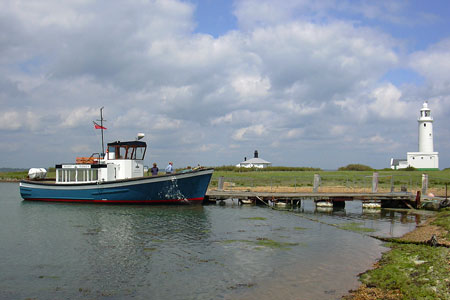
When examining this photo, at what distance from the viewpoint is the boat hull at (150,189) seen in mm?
30922

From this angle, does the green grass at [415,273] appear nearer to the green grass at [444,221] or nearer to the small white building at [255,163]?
the green grass at [444,221]

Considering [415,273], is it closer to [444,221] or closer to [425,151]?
[444,221]

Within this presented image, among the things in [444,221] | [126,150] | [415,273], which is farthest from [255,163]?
[415,273]

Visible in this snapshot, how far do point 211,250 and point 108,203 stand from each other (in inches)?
721

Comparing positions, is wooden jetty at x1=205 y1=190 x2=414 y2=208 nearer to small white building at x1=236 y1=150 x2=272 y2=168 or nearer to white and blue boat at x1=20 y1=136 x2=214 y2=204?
white and blue boat at x1=20 y1=136 x2=214 y2=204

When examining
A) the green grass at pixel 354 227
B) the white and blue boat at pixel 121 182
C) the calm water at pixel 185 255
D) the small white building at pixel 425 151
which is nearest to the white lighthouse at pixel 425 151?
the small white building at pixel 425 151

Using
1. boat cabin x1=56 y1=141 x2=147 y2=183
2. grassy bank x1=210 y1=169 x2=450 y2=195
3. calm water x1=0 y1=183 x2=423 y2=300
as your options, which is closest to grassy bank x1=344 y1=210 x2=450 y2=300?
calm water x1=0 y1=183 x2=423 y2=300

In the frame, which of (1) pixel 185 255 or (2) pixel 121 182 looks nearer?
(1) pixel 185 255

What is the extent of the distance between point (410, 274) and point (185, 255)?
803cm

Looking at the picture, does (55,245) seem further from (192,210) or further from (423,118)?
(423,118)

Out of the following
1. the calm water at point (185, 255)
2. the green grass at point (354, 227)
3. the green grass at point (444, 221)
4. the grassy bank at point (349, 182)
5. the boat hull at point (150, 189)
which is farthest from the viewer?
the grassy bank at point (349, 182)

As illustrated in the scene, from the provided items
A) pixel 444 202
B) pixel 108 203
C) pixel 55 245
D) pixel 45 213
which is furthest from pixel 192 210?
pixel 444 202

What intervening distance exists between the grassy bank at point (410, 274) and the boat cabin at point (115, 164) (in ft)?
73.0

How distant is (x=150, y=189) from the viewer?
1221 inches
